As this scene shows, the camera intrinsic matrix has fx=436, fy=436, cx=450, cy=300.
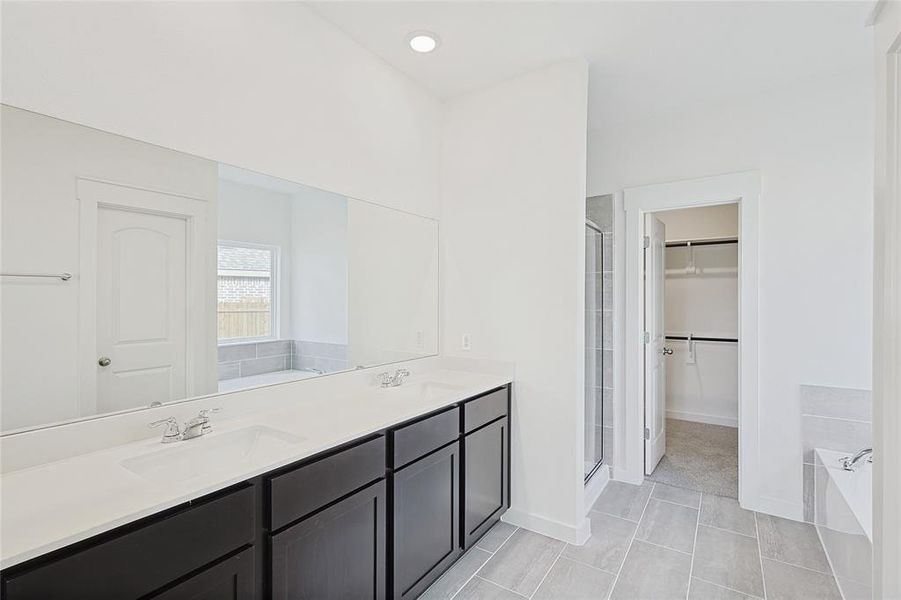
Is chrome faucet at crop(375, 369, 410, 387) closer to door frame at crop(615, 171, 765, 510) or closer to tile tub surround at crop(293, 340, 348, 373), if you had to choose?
tile tub surround at crop(293, 340, 348, 373)

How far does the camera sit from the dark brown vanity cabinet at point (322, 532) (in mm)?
993

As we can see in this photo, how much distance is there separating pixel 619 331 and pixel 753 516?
1.42m

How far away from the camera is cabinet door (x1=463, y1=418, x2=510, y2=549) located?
226cm

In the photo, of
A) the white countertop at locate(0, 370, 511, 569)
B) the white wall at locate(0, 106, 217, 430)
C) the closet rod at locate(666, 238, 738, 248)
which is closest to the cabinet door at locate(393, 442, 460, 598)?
the white countertop at locate(0, 370, 511, 569)

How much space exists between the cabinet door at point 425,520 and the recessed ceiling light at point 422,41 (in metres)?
2.11

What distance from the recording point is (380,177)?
2.54 meters

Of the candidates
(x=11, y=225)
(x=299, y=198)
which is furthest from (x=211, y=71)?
(x=11, y=225)

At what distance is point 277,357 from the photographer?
78.7 inches

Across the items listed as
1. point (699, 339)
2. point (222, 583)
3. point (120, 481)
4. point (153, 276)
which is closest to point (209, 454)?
point (120, 481)

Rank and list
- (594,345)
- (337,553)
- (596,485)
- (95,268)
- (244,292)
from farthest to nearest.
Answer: (594,345) → (596,485) → (244,292) → (337,553) → (95,268)

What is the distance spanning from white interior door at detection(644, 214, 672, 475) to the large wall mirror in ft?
7.23

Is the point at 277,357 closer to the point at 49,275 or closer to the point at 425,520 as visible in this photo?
the point at 49,275

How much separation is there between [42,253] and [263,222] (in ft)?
2.62

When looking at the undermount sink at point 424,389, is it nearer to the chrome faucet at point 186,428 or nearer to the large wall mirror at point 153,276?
the large wall mirror at point 153,276
